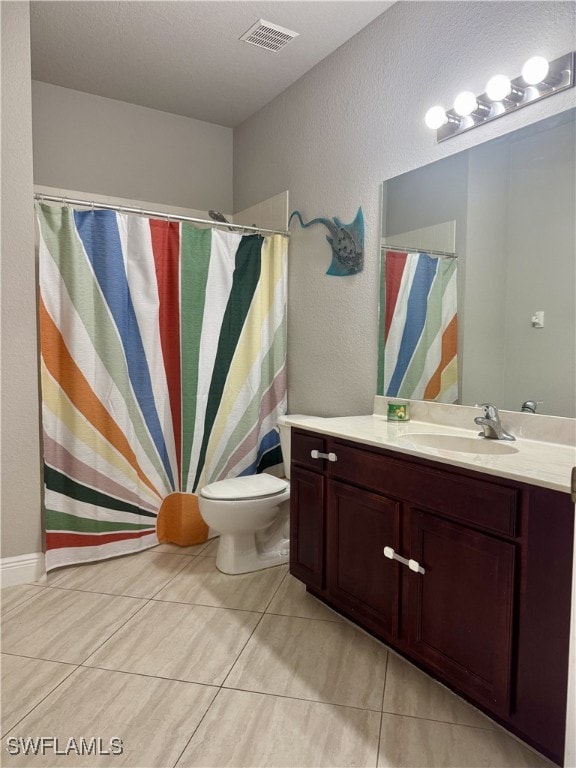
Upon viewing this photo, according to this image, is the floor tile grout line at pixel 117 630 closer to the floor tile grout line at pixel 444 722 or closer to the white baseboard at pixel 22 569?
the white baseboard at pixel 22 569

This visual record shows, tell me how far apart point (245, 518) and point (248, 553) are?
222mm

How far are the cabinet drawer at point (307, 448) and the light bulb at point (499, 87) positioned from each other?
55.5 inches

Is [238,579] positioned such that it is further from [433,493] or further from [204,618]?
[433,493]

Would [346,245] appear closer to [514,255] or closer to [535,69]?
[514,255]

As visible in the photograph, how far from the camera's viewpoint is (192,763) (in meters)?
1.37

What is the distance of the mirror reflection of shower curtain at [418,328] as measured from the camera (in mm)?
2121

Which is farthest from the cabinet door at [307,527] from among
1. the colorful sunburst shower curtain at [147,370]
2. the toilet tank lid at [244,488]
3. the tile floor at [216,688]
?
the colorful sunburst shower curtain at [147,370]

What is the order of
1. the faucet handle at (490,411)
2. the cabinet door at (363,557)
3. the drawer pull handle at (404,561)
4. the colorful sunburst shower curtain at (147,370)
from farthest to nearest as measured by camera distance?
the colorful sunburst shower curtain at (147,370) < the faucet handle at (490,411) < the cabinet door at (363,557) < the drawer pull handle at (404,561)

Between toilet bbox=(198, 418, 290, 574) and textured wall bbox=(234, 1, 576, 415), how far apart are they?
21.1 inches

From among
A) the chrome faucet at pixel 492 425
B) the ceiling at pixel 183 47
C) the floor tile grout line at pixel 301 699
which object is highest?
the ceiling at pixel 183 47

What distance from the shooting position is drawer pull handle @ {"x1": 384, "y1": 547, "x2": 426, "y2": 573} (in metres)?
1.63

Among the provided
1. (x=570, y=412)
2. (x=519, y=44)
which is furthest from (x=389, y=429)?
(x=519, y=44)

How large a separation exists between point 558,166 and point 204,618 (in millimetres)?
2125

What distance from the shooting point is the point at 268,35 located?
8.50 feet
